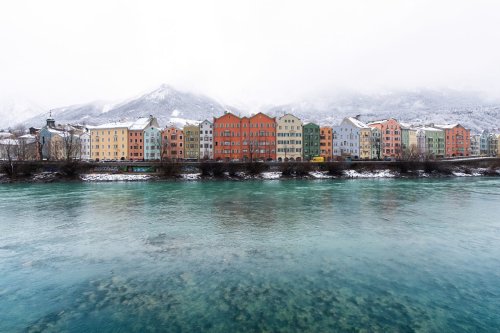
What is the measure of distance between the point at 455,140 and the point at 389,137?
33.9m

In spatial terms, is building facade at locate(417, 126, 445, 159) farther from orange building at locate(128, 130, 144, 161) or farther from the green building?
orange building at locate(128, 130, 144, 161)

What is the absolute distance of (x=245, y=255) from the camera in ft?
52.2

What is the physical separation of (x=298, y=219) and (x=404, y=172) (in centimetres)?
5973

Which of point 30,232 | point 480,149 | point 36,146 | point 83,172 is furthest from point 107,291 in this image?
point 480,149

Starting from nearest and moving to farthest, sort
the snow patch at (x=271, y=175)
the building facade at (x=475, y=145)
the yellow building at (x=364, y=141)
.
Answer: the snow patch at (x=271, y=175) < the yellow building at (x=364, y=141) < the building facade at (x=475, y=145)

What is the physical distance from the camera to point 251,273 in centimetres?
1348

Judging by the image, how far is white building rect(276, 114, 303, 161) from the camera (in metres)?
101

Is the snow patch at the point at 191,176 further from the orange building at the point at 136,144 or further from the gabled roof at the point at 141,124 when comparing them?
the gabled roof at the point at 141,124

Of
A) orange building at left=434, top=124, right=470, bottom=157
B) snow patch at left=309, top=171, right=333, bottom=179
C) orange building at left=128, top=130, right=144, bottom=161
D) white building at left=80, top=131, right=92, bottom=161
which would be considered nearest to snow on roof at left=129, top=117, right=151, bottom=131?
orange building at left=128, top=130, right=144, bottom=161

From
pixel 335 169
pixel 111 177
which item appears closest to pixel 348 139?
pixel 335 169

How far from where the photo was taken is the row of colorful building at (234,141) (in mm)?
100000

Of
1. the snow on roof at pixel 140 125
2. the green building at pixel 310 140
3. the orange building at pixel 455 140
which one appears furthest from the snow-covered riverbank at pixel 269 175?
the orange building at pixel 455 140

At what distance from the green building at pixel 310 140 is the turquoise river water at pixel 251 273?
77299 mm

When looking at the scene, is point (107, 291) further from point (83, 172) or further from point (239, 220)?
point (83, 172)
